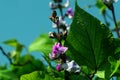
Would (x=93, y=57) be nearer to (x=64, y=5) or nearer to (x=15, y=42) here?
(x=64, y=5)

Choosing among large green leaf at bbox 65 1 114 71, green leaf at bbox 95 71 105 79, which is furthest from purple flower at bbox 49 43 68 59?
green leaf at bbox 95 71 105 79

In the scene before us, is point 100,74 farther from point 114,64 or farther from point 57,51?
point 57,51

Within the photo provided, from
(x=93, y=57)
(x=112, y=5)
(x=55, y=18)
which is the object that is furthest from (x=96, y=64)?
(x=112, y=5)

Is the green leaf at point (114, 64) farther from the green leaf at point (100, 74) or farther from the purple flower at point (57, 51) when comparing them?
the purple flower at point (57, 51)

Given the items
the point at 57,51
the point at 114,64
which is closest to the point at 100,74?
the point at 114,64

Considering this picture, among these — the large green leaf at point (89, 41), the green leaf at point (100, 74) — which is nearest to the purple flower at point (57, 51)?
the large green leaf at point (89, 41)

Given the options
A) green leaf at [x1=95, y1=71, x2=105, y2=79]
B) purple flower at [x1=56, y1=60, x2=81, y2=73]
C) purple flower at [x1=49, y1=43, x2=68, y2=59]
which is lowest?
green leaf at [x1=95, y1=71, x2=105, y2=79]

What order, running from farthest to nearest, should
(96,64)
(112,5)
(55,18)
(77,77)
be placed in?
(112,5) → (55,18) → (96,64) → (77,77)

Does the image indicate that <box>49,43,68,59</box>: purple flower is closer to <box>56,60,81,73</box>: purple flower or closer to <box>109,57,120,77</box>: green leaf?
<box>56,60,81,73</box>: purple flower
